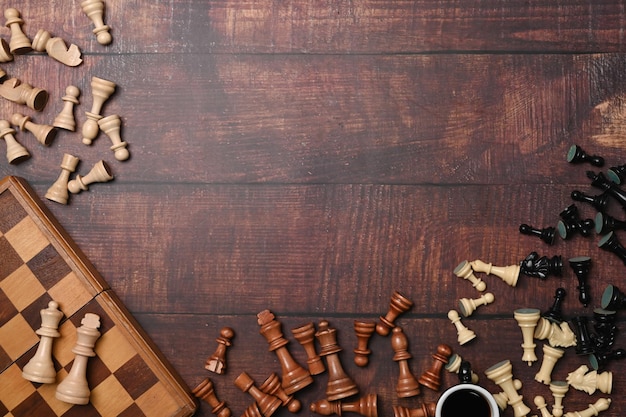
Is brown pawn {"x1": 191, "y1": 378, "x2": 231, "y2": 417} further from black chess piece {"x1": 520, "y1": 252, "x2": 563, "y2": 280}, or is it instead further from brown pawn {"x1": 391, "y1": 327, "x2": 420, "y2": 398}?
black chess piece {"x1": 520, "y1": 252, "x2": 563, "y2": 280}

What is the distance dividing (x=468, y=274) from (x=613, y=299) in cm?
30

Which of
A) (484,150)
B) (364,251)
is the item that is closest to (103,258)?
(364,251)

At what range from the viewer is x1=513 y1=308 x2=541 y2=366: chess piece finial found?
1.42 m

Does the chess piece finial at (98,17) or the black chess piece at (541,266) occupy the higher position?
the chess piece finial at (98,17)

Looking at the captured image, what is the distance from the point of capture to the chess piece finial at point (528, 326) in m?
1.42

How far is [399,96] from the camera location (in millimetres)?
1511

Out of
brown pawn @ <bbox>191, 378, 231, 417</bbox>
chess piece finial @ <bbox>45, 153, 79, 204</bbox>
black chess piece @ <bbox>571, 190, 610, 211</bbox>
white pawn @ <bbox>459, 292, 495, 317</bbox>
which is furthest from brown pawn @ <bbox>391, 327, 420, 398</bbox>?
chess piece finial @ <bbox>45, 153, 79, 204</bbox>

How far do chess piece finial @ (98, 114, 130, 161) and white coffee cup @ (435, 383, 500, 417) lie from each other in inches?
33.2

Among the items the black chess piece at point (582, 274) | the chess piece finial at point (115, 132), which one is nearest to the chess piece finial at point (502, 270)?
the black chess piece at point (582, 274)

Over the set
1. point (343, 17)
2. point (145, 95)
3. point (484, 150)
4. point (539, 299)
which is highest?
point (343, 17)

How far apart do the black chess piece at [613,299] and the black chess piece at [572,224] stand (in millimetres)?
127

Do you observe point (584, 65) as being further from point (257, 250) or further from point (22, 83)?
point (22, 83)

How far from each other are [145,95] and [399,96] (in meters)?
0.56

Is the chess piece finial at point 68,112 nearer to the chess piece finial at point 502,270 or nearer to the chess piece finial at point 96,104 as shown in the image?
the chess piece finial at point 96,104
